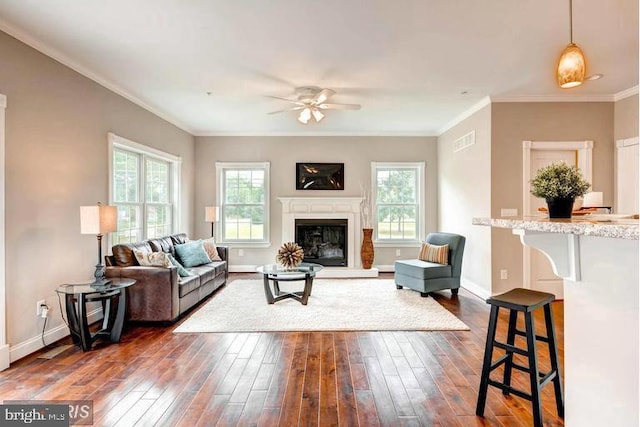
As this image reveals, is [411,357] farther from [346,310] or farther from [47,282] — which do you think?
[47,282]

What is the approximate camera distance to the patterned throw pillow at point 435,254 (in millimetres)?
4855

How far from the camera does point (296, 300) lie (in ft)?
14.6

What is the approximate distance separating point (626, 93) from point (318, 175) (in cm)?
468

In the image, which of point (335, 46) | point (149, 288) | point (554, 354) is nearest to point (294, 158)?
point (335, 46)

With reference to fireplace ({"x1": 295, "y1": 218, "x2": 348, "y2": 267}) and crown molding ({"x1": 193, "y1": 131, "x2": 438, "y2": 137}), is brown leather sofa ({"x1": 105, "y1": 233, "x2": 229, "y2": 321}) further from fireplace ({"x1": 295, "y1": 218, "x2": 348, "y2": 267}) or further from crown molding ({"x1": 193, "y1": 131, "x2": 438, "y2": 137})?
crown molding ({"x1": 193, "y1": 131, "x2": 438, "y2": 137})

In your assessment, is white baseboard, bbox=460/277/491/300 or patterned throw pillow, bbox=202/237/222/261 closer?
white baseboard, bbox=460/277/491/300

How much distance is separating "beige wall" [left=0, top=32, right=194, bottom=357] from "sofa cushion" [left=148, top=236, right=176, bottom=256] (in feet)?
2.42

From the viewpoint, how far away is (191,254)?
15.7ft

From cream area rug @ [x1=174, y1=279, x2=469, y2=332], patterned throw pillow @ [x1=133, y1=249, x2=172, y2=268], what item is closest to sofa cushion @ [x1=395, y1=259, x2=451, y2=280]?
cream area rug @ [x1=174, y1=279, x2=469, y2=332]

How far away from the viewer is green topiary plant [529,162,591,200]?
1516mm

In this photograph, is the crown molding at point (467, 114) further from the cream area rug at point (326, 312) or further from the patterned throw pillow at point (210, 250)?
the patterned throw pillow at point (210, 250)

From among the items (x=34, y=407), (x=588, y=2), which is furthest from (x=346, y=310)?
(x=588, y=2)

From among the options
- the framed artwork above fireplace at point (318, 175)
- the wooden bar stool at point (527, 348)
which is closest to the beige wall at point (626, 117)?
the wooden bar stool at point (527, 348)

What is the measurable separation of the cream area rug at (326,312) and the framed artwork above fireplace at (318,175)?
7.14 feet
